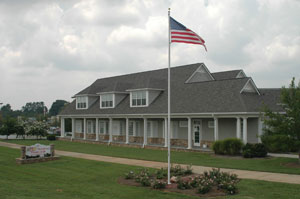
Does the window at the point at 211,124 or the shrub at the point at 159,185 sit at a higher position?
the window at the point at 211,124

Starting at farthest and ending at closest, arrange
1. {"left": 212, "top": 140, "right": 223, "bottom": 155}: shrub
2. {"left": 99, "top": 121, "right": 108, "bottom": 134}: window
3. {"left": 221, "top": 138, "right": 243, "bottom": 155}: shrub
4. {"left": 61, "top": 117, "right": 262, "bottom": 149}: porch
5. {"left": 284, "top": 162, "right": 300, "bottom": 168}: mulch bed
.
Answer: {"left": 99, "top": 121, "right": 108, "bottom": 134}: window
{"left": 61, "top": 117, "right": 262, "bottom": 149}: porch
{"left": 212, "top": 140, "right": 223, "bottom": 155}: shrub
{"left": 221, "top": 138, "right": 243, "bottom": 155}: shrub
{"left": 284, "top": 162, "right": 300, "bottom": 168}: mulch bed

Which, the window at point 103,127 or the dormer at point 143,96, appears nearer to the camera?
the dormer at point 143,96

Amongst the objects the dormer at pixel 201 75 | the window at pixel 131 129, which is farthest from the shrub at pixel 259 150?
the window at pixel 131 129

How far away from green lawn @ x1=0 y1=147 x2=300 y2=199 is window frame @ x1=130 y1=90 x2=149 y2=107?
14429mm

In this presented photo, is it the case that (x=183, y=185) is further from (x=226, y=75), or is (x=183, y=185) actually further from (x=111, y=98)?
(x=111, y=98)

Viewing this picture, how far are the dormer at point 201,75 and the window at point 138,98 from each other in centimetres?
486

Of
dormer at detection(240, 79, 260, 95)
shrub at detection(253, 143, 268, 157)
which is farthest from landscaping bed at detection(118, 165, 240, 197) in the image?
dormer at detection(240, 79, 260, 95)

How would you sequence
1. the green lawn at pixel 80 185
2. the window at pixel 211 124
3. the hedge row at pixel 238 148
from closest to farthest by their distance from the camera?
the green lawn at pixel 80 185, the hedge row at pixel 238 148, the window at pixel 211 124

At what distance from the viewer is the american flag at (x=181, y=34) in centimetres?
1445

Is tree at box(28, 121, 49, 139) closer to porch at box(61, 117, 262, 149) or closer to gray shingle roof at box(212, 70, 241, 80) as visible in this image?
porch at box(61, 117, 262, 149)

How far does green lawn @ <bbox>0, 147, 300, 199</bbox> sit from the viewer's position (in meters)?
11.8

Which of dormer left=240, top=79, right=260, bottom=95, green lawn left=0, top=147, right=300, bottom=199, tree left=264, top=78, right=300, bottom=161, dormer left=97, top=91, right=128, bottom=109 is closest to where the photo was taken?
green lawn left=0, top=147, right=300, bottom=199

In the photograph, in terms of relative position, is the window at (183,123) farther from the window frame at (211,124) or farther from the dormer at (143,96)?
the dormer at (143,96)

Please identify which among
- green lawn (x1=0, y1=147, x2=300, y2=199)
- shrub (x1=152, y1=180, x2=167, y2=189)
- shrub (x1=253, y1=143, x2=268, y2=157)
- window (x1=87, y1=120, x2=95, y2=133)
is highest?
window (x1=87, y1=120, x2=95, y2=133)
